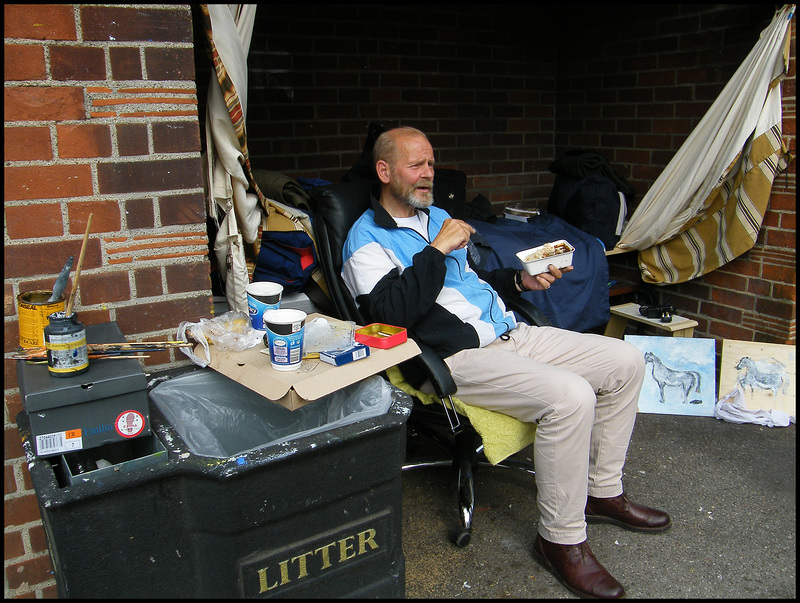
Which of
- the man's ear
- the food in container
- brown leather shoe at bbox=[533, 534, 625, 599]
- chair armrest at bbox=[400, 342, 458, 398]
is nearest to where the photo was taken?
brown leather shoe at bbox=[533, 534, 625, 599]

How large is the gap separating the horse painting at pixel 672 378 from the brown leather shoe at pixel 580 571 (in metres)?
1.42

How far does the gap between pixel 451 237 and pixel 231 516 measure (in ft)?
4.22

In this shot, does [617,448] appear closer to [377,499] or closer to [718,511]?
[718,511]

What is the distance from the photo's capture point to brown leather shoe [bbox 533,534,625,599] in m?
2.07

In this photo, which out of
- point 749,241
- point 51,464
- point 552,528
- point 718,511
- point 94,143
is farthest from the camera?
point 749,241

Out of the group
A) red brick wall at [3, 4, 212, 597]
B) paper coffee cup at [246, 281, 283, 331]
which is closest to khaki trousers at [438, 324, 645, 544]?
paper coffee cup at [246, 281, 283, 331]

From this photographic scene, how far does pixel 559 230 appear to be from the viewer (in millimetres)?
3760

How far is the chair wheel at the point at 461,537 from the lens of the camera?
2316mm

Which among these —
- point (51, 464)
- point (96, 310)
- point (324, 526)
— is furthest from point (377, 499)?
point (96, 310)

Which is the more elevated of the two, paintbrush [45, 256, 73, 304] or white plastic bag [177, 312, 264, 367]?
paintbrush [45, 256, 73, 304]

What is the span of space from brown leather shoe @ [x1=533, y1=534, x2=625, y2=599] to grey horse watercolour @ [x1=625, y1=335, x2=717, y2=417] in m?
1.38

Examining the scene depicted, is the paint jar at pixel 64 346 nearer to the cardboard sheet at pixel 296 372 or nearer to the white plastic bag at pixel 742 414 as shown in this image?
the cardboard sheet at pixel 296 372

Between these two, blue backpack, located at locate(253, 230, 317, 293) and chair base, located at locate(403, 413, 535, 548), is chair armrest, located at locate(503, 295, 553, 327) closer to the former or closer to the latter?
chair base, located at locate(403, 413, 535, 548)

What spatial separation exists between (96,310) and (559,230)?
2587 millimetres
